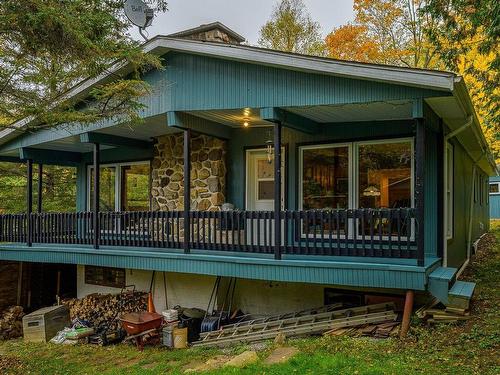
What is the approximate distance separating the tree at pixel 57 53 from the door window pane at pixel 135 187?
4.11m

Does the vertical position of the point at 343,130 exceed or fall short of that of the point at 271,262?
it exceeds it

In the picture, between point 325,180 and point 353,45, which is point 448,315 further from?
point 353,45

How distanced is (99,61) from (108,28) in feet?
1.66

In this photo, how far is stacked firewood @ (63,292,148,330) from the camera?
946 cm

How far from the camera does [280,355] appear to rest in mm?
5637

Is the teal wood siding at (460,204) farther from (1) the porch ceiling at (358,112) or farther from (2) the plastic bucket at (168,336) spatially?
(2) the plastic bucket at (168,336)

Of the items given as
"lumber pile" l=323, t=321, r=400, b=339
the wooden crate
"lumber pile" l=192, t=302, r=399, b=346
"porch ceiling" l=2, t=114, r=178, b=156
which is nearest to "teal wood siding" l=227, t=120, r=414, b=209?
"porch ceiling" l=2, t=114, r=178, b=156

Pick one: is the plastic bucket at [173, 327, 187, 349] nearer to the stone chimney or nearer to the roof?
the roof

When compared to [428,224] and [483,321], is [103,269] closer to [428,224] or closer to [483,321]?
[428,224]

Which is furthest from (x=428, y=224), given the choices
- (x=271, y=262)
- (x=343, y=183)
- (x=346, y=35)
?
(x=346, y=35)

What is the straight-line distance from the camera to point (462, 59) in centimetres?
1493

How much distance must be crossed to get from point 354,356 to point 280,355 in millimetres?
982

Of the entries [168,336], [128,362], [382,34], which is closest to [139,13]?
[168,336]

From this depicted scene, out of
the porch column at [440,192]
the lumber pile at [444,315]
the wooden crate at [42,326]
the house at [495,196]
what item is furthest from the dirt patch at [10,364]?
the house at [495,196]
